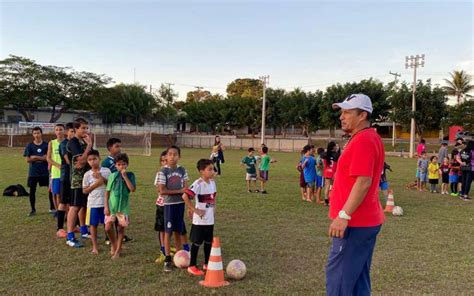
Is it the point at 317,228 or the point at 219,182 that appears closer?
the point at 317,228

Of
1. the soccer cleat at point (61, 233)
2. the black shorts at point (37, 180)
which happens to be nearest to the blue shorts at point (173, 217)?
the soccer cleat at point (61, 233)

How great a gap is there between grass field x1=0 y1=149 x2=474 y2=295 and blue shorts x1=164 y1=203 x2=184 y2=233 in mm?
551

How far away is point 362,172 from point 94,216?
14.8 feet

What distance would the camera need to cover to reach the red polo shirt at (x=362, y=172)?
329cm

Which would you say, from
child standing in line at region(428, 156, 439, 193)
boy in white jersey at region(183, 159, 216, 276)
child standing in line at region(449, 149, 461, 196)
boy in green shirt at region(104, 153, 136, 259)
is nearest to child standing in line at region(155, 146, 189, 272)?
boy in white jersey at region(183, 159, 216, 276)

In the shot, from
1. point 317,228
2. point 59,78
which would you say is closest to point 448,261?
point 317,228

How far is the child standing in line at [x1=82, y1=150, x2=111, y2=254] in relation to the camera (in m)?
6.43

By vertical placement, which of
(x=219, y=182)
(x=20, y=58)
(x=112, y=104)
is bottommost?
(x=219, y=182)

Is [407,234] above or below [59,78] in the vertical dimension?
below

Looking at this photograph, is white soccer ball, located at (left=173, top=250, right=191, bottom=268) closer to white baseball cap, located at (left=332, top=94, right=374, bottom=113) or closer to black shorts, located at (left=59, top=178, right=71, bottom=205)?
black shorts, located at (left=59, top=178, right=71, bottom=205)

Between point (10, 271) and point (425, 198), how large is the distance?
37.7ft

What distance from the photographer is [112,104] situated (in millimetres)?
62375

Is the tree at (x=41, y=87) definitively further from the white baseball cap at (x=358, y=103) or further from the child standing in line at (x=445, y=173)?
the white baseball cap at (x=358, y=103)

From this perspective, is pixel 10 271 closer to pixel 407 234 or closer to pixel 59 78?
pixel 407 234
